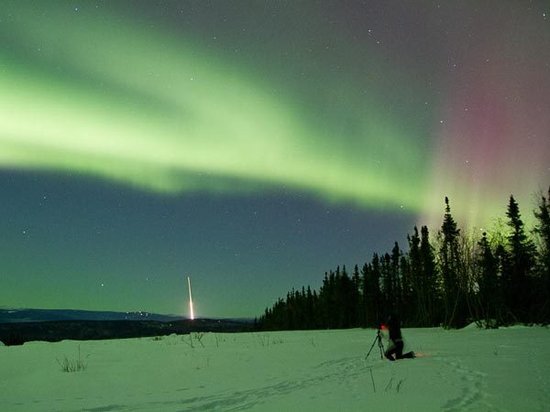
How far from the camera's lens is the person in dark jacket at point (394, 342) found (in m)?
14.1

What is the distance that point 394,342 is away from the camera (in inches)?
562

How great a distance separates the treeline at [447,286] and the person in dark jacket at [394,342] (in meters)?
0.49

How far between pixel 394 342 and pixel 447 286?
46.9 m

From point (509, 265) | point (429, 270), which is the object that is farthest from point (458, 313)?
point (429, 270)

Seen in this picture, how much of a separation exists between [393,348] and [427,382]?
5.32 metres

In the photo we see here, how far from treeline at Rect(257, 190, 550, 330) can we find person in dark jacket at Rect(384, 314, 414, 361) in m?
0.49

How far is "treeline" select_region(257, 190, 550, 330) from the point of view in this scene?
43531 millimetres

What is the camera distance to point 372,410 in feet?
22.1

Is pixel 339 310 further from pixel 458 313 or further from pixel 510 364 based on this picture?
pixel 510 364

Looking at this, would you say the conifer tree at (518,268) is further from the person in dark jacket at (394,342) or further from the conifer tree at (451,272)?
the person in dark jacket at (394,342)

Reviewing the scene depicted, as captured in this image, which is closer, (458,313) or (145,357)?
(145,357)

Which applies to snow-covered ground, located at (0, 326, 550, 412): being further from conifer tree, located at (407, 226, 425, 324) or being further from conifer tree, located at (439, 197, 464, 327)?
conifer tree, located at (407, 226, 425, 324)

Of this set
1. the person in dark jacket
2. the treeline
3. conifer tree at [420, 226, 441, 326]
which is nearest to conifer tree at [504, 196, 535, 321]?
the treeline

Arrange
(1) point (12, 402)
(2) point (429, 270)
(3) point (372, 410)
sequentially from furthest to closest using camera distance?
(2) point (429, 270)
(1) point (12, 402)
(3) point (372, 410)
